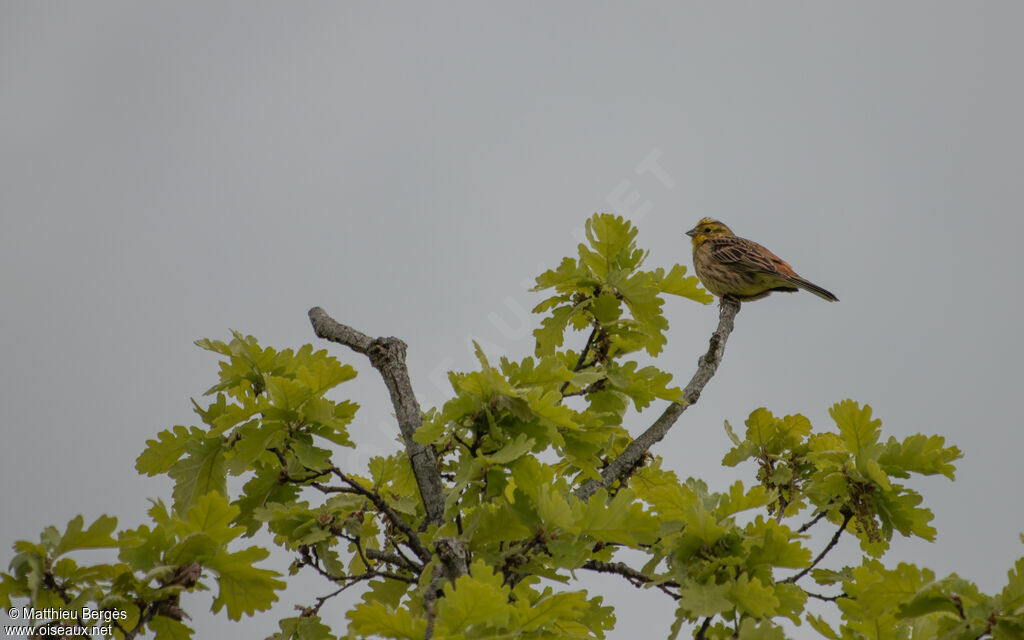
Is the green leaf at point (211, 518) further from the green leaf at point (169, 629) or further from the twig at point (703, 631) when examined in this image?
the twig at point (703, 631)

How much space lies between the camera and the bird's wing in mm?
10211

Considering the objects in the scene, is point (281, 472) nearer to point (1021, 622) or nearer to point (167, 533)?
point (167, 533)

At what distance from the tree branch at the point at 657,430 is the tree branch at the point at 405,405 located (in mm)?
877

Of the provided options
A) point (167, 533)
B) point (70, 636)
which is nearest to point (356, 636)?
point (167, 533)

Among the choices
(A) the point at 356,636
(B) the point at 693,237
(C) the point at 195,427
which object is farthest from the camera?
(B) the point at 693,237

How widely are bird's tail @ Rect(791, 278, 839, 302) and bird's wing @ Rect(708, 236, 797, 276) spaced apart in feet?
0.54

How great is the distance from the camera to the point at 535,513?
385cm

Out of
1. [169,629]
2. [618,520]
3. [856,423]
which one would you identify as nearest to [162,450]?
[169,629]

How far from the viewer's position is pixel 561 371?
13.3 feet

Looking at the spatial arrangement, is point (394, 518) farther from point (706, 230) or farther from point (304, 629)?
point (706, 230)

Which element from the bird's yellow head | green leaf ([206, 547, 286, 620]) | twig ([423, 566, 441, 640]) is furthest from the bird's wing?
green leaf ([206, 547, 286, 620])

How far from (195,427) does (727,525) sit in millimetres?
2639

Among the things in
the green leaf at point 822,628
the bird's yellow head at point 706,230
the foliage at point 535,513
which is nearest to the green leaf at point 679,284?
the foliage at point 535,513

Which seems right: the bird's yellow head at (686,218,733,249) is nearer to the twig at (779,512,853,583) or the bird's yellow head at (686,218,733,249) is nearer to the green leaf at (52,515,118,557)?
the twig at (779,512,853,583)
